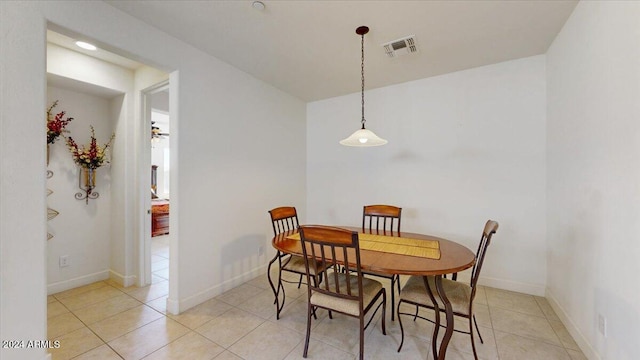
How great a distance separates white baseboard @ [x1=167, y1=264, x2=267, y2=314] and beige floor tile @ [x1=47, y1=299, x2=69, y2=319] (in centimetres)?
101

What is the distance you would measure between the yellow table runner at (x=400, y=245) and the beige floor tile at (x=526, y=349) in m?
0.87

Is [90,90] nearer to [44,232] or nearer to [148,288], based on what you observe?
[44,232]

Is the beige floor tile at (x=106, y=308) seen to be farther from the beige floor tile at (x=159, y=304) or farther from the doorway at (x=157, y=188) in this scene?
the doorway at (x=157, y=188)

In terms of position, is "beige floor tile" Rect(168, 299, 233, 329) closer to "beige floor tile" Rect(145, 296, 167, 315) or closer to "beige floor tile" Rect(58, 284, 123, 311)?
"beige floor tile" Rect(145, 296, 167, 315)

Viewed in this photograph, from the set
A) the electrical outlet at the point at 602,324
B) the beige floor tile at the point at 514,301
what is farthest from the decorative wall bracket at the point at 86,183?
the electrical outlet at the point at 602,324

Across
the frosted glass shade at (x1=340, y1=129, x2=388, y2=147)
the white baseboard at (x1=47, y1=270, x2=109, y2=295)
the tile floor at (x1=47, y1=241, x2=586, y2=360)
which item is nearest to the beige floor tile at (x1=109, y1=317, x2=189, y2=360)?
the tile floor at (x1=47, y1=241, x2=586, y2=360)

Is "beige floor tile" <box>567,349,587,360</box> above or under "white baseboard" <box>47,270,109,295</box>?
under

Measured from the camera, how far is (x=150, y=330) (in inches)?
83.3

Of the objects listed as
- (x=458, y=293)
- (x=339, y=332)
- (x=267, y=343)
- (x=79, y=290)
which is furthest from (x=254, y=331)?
(x=79, y=290)

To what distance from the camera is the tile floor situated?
6.06ft

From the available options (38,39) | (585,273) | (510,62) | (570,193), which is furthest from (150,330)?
(510,62)

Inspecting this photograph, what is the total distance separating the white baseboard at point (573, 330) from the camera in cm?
175

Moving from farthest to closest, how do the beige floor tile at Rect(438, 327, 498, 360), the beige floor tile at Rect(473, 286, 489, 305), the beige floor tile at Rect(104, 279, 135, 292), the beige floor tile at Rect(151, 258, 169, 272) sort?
1. the beige floor tile at Rect(151, 258, 169, 272)
2. the beige floor tile at Rect(104, 279, 135, 292)
3. the beige floor tile at Rect(473, 286, 489, 305)
4. the beige floor tile at Rect(438, 327, 498, 360)

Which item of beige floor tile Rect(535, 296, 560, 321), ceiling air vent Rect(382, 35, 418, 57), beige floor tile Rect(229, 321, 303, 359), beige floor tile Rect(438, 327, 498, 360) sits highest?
ceiling air vent Rect(382, 35, 418, 57)
